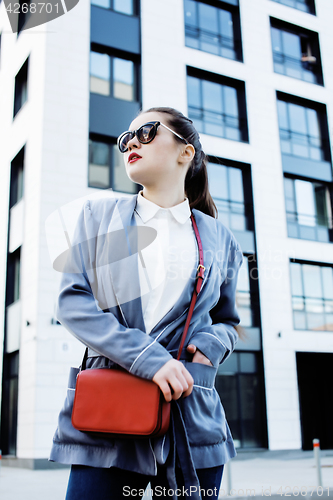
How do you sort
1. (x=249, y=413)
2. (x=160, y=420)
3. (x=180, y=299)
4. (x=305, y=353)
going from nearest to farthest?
(x=160, y=420) → (x=180, y=299) → (x=249, y=413) → (x=305, y=353)

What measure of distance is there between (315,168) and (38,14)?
7926 millimetres

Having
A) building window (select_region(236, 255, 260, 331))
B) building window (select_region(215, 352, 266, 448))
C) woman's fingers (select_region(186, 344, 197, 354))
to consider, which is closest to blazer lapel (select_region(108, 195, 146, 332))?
woman's fingers (select_region(186, 344, 197, 354))

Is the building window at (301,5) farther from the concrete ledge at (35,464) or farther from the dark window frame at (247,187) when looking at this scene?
the concrete ledge at (35,464)

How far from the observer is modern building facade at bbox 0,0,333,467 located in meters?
9.32

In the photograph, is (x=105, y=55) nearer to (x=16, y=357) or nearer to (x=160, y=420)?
(x=16, y=357)

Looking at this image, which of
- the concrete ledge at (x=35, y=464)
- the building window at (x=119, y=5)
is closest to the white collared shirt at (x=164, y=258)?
the concrete ledge at (x=35, y=464)

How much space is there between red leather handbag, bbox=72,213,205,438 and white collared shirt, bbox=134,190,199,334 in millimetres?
158

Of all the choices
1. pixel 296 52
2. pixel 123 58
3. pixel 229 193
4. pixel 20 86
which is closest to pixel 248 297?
pixel 229 193

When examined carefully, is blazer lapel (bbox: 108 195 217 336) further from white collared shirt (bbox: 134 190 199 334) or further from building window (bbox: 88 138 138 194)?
Result: building window (bbox: 88 138 138 194)

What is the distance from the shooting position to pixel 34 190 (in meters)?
9.45

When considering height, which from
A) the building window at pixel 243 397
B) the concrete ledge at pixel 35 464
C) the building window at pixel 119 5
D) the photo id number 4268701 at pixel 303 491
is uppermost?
the building window at pixel 119 5

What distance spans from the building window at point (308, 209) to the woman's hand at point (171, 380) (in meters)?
12.0

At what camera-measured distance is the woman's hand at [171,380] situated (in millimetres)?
1020

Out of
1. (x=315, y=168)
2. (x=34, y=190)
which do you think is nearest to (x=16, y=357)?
(x=34, y=190)
